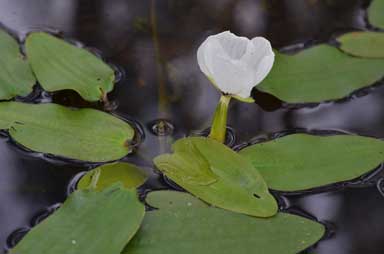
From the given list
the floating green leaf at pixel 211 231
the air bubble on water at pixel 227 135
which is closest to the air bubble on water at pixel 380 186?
the floating green leaf at pixel 211 231

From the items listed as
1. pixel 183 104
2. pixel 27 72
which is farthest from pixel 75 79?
pixel 183 104

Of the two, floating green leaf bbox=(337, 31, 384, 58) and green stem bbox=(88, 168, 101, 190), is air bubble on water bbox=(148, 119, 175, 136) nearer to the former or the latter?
green stem bbox=(88, 168, 101, 190)

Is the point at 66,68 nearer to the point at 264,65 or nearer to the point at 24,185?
the point at 24,185

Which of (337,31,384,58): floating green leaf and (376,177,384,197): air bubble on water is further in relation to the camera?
(337,31,384,58): floating green leaf

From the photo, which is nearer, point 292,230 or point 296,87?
point 292,230

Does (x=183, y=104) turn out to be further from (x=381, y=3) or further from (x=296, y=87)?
(x=381, y=3)

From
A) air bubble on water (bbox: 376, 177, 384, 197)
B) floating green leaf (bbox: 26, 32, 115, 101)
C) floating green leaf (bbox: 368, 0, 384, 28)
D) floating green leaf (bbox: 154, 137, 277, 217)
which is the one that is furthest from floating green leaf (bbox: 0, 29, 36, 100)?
floating green leaf (bbox: 368, 0, 384, 28)
